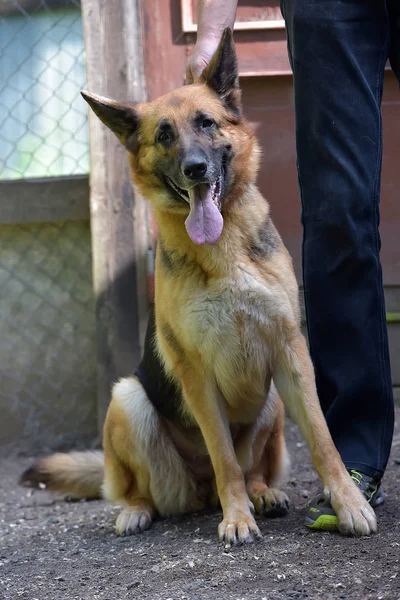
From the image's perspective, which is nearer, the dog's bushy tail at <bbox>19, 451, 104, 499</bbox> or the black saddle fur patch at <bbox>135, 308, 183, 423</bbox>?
the black saddle fur patch at <bbox>135, 308, 183, 423</bbox>

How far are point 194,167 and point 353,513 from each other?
130cm

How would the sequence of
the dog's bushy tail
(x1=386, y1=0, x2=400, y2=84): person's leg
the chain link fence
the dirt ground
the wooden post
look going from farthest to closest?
A: the chain link fence
the wooden post
the dog's bushy tail
(x1=386, y1=0, x2=400, y2=84): person's leg
the dirt ground

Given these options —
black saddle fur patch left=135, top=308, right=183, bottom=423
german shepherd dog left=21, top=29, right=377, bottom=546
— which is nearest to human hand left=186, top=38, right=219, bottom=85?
german shepherd dog left=21, top=29, right=377, bottom=546

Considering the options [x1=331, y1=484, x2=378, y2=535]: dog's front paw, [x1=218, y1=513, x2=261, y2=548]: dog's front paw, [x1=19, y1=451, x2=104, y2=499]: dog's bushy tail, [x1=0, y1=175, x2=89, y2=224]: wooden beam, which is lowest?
[x1=19, y1=451, x2=104, y2=499]: dog's bushy tail

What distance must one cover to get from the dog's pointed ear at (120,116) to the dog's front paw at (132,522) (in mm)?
1523

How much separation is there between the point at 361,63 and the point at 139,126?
888mm

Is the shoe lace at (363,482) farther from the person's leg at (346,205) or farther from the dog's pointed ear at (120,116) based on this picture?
the dog's pointed ear at (120,116)

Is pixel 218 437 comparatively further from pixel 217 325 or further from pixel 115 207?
pixel 115 207

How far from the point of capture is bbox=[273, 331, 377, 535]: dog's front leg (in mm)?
2459

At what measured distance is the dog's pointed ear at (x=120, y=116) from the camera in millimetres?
2932

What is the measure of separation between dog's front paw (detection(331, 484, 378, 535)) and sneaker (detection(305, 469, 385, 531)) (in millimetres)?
36

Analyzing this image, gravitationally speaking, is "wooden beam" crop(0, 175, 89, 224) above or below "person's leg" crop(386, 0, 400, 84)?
below

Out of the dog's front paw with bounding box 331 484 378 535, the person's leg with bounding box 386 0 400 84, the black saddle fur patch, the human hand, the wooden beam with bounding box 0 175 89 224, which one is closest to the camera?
the dog's front paw with bounding box 331 484 378 535

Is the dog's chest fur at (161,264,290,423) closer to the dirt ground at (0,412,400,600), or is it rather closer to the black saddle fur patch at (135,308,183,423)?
the black saddle fur patch at (135,308,183,423)
